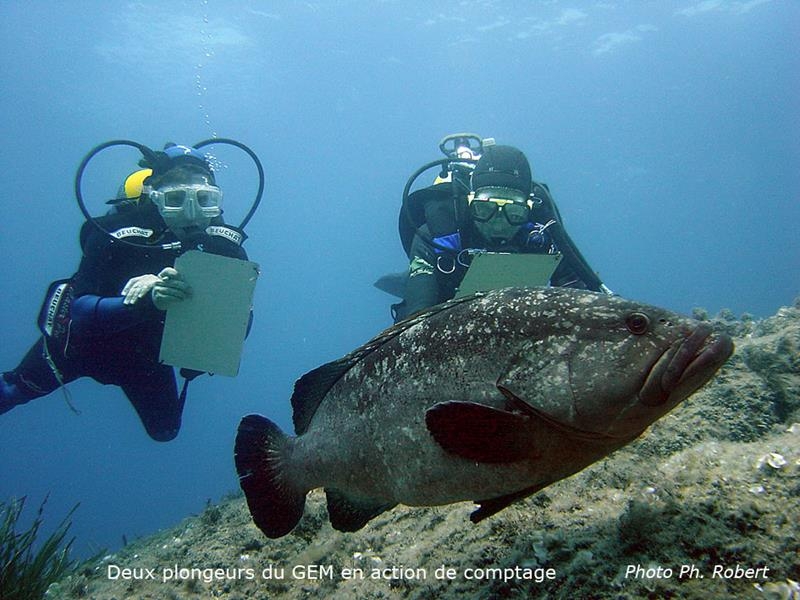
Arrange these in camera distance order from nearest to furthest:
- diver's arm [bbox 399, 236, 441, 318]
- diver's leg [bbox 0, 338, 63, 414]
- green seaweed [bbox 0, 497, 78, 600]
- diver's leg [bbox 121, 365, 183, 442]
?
green seaweed [bbox 0, 497, 78, 600] → diver's arm [bbox 399, 236, 441, 318] → diver's leg [bbox 0, 338, 63, 414] → diver's leg [bbox 121, 365, 183, 442]

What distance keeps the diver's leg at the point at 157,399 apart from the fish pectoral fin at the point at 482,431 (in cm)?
719

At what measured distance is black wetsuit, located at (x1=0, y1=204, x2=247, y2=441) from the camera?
247 inches

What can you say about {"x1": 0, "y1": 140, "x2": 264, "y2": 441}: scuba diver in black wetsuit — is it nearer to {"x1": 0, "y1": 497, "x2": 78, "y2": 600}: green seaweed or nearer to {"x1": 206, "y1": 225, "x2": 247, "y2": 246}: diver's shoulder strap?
{"x1": 206, "y1": 225, "x2": 247, "y2": 246}: diver's shoulder strap

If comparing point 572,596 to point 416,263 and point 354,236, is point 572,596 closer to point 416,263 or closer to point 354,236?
point 416,263

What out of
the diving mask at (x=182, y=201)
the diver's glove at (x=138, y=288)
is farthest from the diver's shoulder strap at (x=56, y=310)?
the diving mask at (x=182, y=201)

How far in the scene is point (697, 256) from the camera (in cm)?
12862

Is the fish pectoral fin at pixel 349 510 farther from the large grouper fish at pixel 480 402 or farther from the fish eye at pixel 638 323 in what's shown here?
the fish eye at pixel 638 323

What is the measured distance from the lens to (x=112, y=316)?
20.2 feet

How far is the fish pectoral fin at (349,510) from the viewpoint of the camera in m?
2.64

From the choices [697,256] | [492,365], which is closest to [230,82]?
[492,365]

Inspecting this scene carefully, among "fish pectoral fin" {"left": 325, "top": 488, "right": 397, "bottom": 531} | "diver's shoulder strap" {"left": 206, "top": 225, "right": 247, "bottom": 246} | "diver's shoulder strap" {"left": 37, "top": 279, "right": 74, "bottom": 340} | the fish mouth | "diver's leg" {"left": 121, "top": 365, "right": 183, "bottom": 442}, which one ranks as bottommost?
"diver's leg" {"left": 121, "top": 365, "right": 183, "bottom": 442}

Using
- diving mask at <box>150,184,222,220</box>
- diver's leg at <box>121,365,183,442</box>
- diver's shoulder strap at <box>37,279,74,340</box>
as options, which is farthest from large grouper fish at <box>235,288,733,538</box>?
diver's leg at <box>121,365,183,442</box>

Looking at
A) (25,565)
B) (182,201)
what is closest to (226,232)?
(182,201)

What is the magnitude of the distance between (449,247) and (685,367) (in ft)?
17.3
